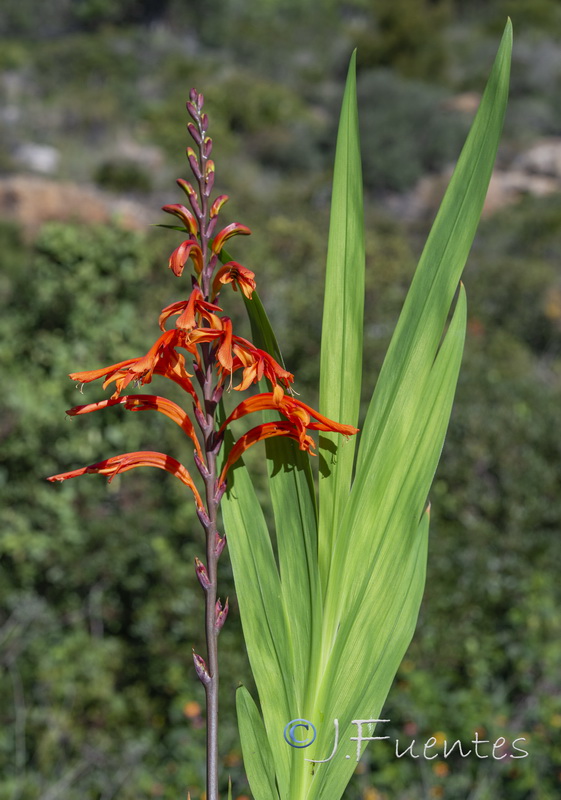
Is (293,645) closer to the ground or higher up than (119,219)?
closer to the ground

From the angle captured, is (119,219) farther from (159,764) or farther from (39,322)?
(159,764)

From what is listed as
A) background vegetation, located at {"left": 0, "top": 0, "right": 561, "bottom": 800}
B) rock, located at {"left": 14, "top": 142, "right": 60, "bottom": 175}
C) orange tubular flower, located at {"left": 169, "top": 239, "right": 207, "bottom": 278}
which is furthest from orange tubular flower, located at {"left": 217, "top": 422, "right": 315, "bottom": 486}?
rock, located at {"left": 14, "top": 142, "right": 60, "bottom": 175}

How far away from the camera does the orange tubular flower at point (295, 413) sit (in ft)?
1.65

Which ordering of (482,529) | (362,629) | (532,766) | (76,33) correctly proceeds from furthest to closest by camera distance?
(76,33)
(482,529)
(532,766)
(362,629)

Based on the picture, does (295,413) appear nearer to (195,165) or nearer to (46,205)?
(195,165)

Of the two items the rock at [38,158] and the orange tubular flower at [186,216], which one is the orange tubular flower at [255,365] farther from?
the rock at [38,158]

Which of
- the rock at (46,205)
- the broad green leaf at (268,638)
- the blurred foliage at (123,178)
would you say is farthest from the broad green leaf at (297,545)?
the blurred foliage at (123,178)

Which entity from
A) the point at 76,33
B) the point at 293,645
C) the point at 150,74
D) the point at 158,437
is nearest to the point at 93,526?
the point at 158,437

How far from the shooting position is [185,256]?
49 centimetres

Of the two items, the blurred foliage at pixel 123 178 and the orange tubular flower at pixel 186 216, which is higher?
the blurred foliage at pixel 123 178

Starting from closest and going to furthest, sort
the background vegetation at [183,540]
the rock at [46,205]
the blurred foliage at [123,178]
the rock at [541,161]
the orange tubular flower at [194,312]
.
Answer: the orange tubular flower at [194,312], the background vegetation at [183,540], the rock at [46,205], the blurred foliage at [123,178], the rock at [541,161]

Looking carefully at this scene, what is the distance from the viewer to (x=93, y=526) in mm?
3025

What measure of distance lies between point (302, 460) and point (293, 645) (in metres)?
0.13

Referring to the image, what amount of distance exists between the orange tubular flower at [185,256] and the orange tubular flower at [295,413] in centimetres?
9
